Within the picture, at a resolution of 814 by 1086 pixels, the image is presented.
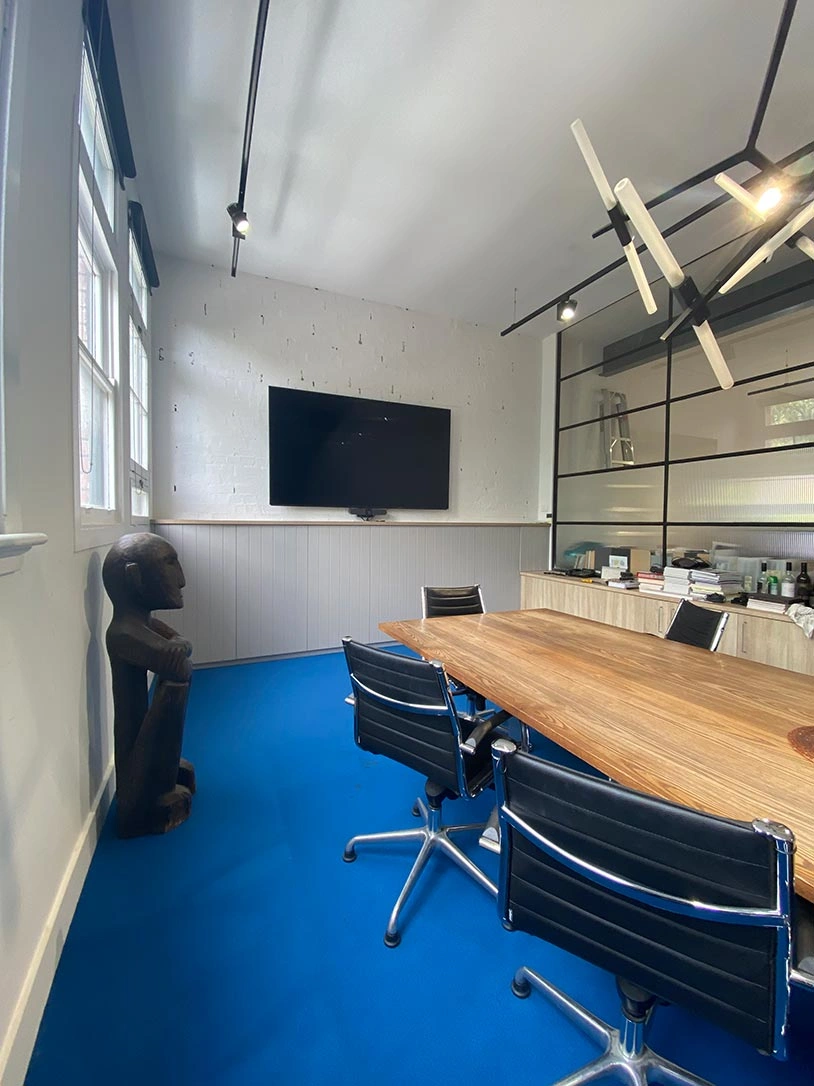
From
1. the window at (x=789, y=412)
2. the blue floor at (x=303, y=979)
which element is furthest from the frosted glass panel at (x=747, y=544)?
the blue floor at (x=303, y=979)

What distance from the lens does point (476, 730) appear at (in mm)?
1395

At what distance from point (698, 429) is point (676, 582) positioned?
1.29m

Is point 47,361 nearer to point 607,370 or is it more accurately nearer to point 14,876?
point 14,876

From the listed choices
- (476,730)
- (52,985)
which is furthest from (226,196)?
(52,985)

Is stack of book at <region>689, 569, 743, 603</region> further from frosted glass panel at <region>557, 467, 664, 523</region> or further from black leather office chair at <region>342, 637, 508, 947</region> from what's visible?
black leather office chair at <region>342, 637, 508, 947</region>

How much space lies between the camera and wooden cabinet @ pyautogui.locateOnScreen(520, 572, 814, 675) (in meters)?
2.72

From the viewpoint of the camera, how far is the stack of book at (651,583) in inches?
141

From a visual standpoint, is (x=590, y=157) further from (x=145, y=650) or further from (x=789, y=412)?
(x=789, y=412)

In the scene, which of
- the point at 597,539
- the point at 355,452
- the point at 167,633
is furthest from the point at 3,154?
the point at 597,539

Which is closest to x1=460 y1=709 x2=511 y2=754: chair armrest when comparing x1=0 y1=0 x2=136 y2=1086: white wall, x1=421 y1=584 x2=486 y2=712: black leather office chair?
x1=0 y1=0 x2=136 y2=1086: white wall

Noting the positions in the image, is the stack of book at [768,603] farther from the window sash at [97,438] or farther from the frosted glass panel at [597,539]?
the window sash at [97,438]

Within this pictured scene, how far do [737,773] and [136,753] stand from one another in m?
1.97

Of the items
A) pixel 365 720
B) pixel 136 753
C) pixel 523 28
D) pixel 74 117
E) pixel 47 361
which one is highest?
pixel 523 28

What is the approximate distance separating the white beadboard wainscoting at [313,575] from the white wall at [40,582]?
214cm
